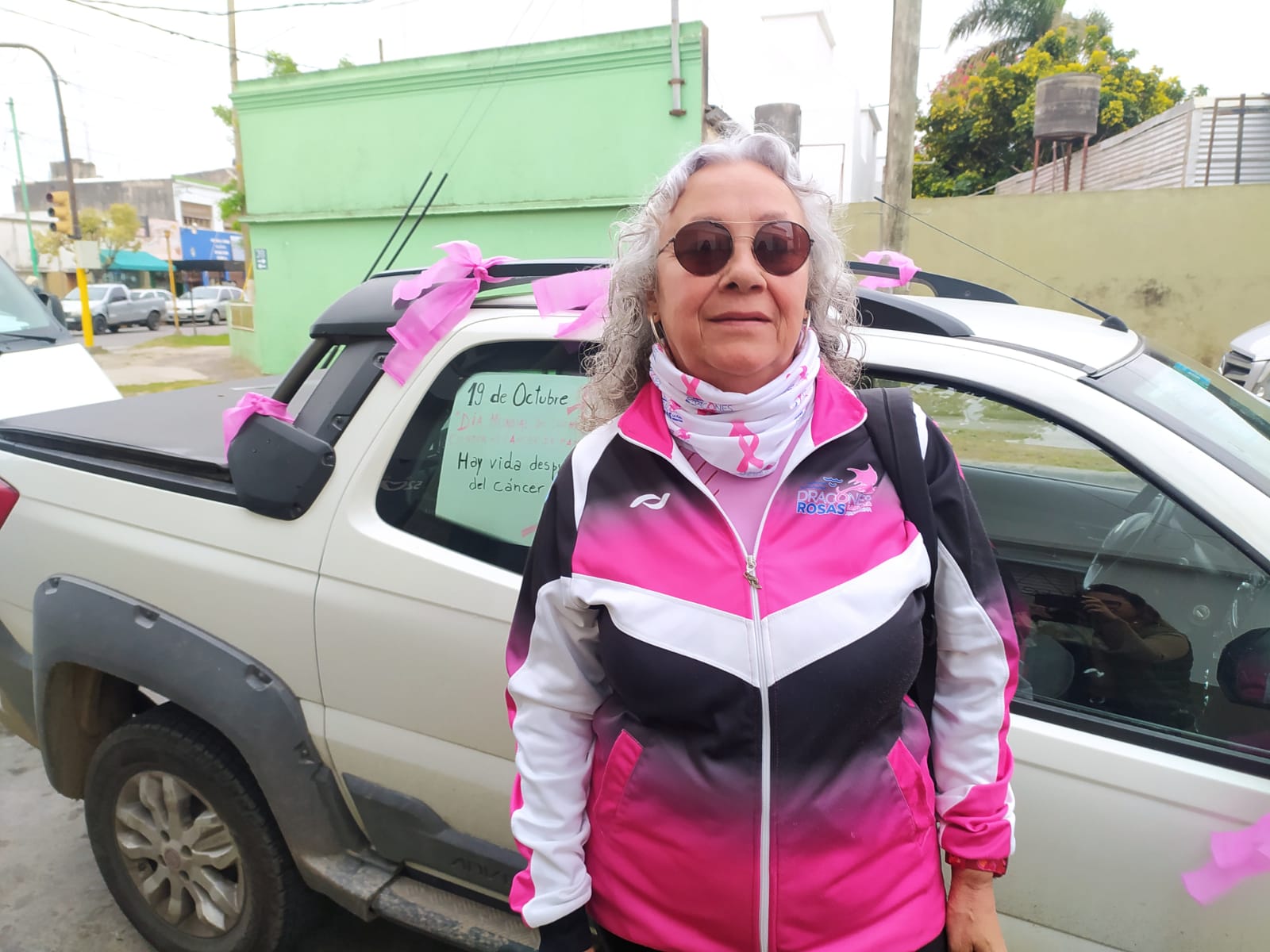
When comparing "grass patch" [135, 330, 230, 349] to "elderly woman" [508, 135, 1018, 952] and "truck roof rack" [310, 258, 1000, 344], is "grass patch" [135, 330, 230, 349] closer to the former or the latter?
"truck roof rack" [310, 258, 1000, 344]

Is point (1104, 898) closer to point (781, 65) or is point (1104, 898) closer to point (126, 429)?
point (126, 429)

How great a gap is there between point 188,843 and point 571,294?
5.75 feet

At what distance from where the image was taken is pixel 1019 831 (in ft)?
5.20

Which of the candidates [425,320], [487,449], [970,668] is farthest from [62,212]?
[970,668]

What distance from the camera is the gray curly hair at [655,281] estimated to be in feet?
4.57

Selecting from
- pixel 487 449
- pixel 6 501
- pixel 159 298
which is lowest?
pixel 159 298

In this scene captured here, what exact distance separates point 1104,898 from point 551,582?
3.66 ft

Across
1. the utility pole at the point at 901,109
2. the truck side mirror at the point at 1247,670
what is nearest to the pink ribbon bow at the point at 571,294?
the truck side mirror at the point at 1247,670

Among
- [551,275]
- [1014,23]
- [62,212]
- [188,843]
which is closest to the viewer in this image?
[551,275]

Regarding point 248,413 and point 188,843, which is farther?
point 188,843

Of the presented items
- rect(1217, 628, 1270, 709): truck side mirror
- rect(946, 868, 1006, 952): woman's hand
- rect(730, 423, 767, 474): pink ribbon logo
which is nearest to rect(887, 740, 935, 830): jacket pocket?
rect(946, 868, 1006, 952): woman's hand

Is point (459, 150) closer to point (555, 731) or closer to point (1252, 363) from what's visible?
point (1252, 363)

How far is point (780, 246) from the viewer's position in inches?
51.4

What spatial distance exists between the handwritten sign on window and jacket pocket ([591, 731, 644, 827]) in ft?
2.47
